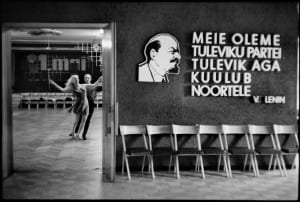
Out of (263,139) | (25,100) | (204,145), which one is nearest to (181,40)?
(204,145)

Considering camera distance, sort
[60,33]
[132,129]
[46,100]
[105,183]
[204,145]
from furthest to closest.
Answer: [46,100] < [60,33] < [204,145] < [132,129] < [105,183]

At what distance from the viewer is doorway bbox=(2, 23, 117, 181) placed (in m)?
6.37

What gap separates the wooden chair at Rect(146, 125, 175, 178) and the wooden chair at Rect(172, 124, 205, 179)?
10cm

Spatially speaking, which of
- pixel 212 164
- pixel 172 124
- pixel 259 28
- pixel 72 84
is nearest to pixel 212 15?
pixel 259 28

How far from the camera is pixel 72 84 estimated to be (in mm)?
10094

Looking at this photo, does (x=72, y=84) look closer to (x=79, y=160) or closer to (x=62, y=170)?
(x=79, y=160)

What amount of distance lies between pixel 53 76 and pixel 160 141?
13820 mm

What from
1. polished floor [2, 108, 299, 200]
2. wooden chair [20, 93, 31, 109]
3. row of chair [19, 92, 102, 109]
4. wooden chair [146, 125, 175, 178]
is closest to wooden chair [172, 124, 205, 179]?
wooden chair [146, 125, 175, 178]

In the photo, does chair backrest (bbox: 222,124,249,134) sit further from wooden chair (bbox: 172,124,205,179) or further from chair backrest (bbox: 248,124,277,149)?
wooden chair (bbox: 172,124,205,179)

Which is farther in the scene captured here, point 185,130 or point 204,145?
point 204,145

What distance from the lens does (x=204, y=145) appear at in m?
7.14

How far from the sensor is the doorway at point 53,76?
637cm

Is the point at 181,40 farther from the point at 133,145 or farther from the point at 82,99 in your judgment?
the point at 82,99

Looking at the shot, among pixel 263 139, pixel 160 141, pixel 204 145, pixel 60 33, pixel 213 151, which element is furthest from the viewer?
pixel 60 33
